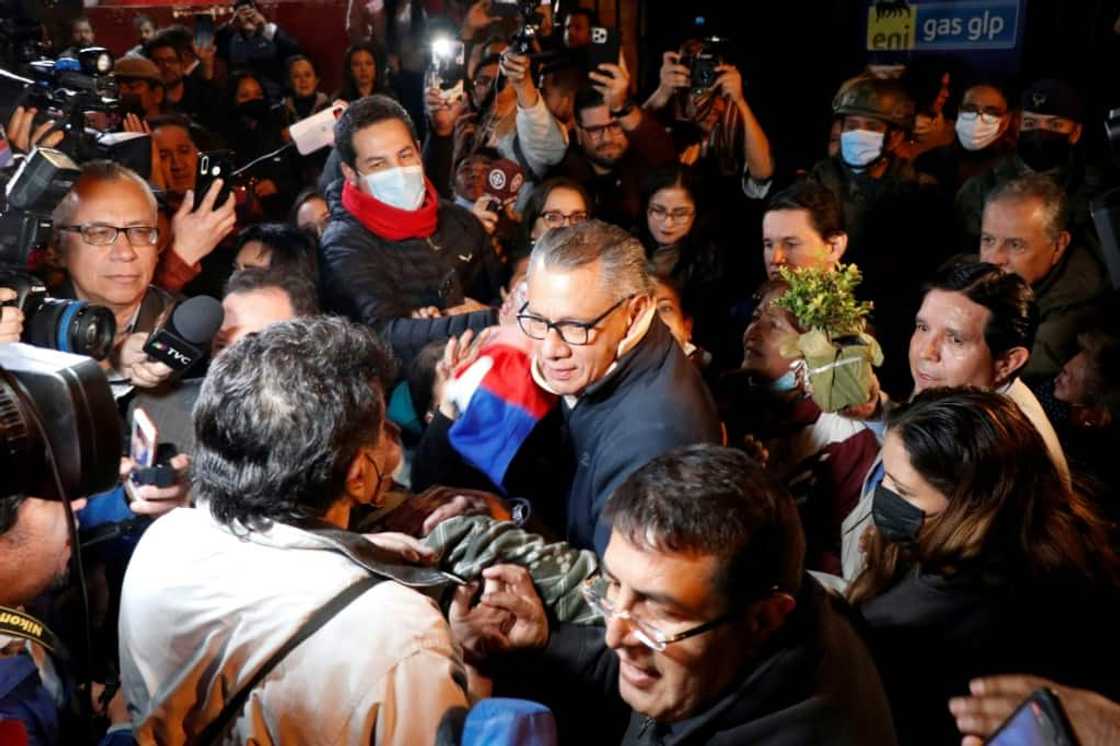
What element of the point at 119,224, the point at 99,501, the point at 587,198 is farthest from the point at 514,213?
the point at 99,501

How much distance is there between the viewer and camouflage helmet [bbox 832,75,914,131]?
496cm

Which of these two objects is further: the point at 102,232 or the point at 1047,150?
the point at 1047,150

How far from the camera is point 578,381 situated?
2.54m

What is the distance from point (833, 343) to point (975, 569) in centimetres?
93

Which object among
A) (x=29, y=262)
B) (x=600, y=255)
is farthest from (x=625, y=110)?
(x=29, y=262)

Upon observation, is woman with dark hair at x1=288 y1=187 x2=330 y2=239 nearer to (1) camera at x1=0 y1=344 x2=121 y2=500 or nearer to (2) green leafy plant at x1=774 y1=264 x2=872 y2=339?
(2) green leafy plant at x1=774 y1=264 x2=872 y2=339

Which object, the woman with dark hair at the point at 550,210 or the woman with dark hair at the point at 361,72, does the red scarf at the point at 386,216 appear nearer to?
the woman with dark hair at the point at 550,210

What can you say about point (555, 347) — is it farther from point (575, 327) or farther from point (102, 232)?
point (102, 232)

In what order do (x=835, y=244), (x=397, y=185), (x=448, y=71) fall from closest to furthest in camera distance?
(x=397, y=185)
(x=835, y=244)
(x=448, y=71)

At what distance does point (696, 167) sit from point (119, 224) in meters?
3.21

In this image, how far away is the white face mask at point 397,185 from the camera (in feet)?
12.0

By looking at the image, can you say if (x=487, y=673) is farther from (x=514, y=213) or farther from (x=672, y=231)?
(x=514, y=213)

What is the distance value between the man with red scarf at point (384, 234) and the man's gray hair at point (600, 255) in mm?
947

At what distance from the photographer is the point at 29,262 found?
2545mm
